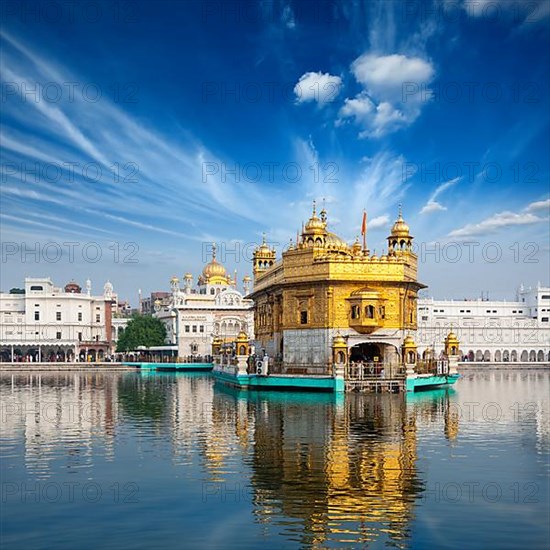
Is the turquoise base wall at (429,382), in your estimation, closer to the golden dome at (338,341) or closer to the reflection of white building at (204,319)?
the golden dome at (338,341)

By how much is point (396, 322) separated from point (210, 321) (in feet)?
151

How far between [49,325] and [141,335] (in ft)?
34.1

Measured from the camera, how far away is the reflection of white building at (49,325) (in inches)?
3130

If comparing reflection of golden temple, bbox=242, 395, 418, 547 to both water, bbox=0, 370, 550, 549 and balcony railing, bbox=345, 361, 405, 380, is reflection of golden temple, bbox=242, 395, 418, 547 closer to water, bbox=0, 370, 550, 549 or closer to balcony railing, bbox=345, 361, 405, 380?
water, bbox=0, 370, 550, 549

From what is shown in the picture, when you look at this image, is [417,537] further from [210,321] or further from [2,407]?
[210,321]

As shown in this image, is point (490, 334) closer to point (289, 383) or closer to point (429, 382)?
point (429, 382)

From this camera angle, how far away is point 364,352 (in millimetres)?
41688

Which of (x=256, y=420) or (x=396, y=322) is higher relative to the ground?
(x=396, y=322)

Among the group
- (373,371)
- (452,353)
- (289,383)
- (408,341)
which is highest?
(408,341)

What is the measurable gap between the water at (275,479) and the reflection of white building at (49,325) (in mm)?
57317

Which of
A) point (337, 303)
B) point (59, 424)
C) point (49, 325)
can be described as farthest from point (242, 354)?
point (49, 325)

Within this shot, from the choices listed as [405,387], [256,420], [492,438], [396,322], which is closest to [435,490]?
[492,438]

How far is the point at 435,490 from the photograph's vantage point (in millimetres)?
12719

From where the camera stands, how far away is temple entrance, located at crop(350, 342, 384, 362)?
134 ft
